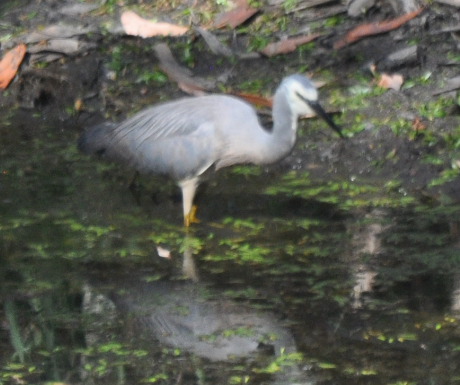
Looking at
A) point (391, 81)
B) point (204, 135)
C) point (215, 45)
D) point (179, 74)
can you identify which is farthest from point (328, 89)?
point (204, 135)

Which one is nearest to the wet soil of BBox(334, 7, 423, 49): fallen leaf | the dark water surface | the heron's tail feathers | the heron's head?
BBox(334, 7, 423, 49): fallen leaf

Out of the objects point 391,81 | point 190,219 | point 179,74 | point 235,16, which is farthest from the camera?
point 235,16

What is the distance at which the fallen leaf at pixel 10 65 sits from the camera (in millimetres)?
10930

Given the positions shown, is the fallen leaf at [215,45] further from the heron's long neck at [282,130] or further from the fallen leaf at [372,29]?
the heron's long neck at [282,130]

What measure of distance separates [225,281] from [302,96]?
5.74 feet

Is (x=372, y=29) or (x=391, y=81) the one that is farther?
(x=372, y=29)

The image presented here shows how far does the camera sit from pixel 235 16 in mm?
10930

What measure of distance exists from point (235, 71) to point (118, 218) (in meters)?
3.19

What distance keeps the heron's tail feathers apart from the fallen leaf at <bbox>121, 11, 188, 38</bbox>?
9.49 feet

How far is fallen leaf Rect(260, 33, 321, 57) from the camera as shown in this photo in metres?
10.2

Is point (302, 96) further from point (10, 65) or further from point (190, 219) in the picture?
point (10, 65)

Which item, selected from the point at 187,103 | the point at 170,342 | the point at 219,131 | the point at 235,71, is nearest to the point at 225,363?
the point at 170,342

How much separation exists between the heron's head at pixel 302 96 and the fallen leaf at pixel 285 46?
121 inches

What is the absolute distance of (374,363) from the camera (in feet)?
16.7
